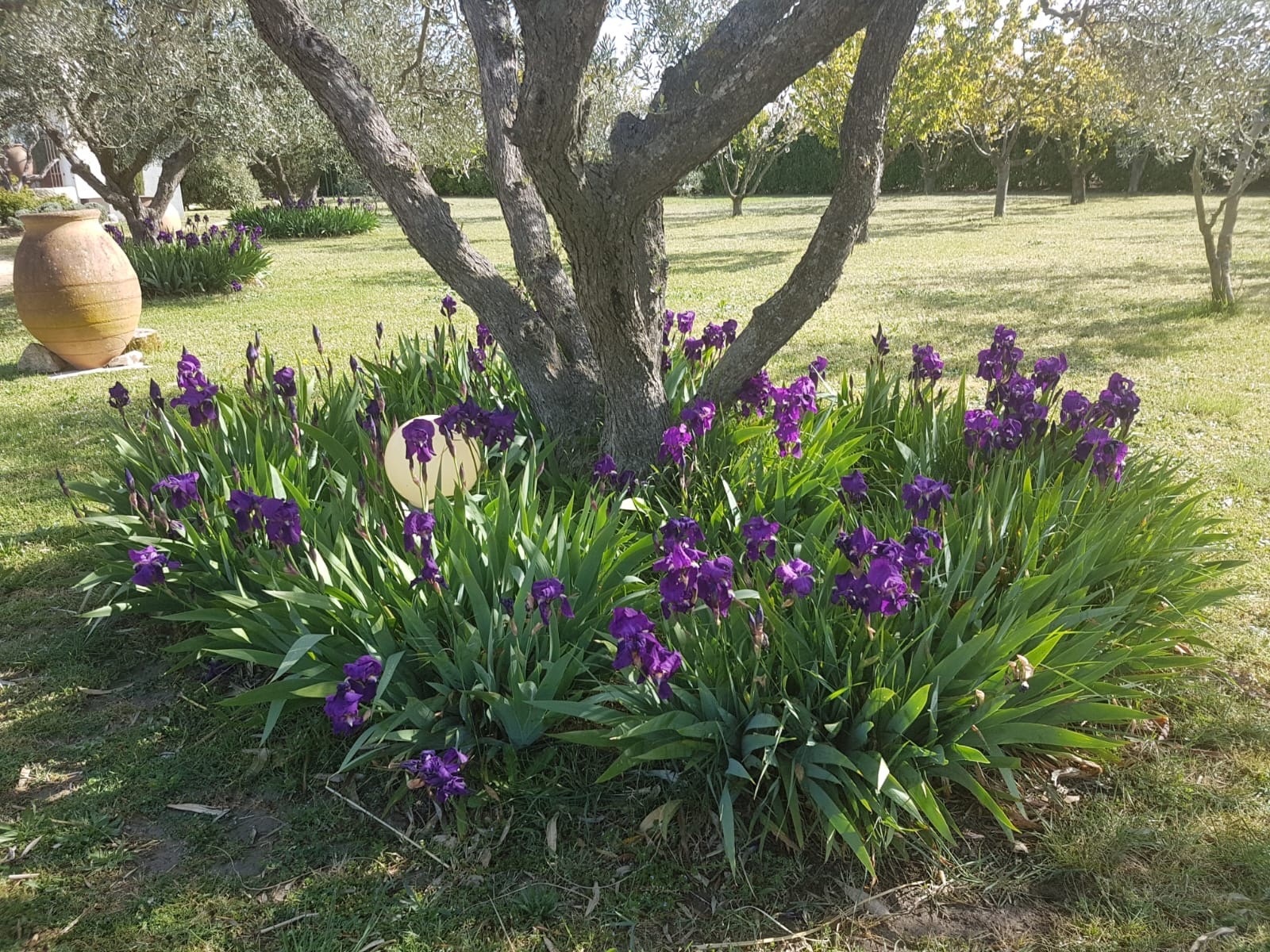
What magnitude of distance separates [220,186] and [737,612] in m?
27.0

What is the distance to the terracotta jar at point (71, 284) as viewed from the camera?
7.73 meters

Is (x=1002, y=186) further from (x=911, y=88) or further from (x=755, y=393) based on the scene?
(x=755, y=393)

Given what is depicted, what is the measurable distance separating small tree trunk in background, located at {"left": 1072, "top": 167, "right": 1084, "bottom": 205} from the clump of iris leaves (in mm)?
25077

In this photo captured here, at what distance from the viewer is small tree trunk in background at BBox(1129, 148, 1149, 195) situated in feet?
86.7

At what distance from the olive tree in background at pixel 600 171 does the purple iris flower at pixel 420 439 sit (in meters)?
0.98

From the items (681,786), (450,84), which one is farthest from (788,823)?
(450,84)

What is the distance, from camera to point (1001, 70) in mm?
20125

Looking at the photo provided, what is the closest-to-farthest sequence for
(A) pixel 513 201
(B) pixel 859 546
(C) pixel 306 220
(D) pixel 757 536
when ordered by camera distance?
(B) pixel 859 546 → (D) pixel 757 536 → (A) pixel 513 201 → (C) pixel 306 220

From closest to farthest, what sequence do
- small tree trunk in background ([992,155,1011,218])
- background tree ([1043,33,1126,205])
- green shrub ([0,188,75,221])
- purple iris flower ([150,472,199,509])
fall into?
purple iris flower ([150,472,199,509]), background tree ([1043,33,1126,205]), green shrub ([0,188,75,221]), small tree trunk in background ([992,155,1011,218])

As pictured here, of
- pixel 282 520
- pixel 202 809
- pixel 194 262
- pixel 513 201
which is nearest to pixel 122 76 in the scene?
pixel 194 262

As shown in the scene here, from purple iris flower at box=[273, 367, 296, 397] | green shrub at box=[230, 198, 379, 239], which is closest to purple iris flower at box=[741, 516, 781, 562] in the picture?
purple iris flower at box=[273, 367, 296, 397]

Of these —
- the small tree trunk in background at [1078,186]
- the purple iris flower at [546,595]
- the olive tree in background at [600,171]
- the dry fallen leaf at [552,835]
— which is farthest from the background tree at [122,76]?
the small tree trunk in background at [1078,186]

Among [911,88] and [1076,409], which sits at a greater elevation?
[911,88]

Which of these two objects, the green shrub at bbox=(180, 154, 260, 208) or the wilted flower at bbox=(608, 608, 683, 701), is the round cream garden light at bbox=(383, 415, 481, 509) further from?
the green shrub at bbox=(180, 154, 260, 208)
